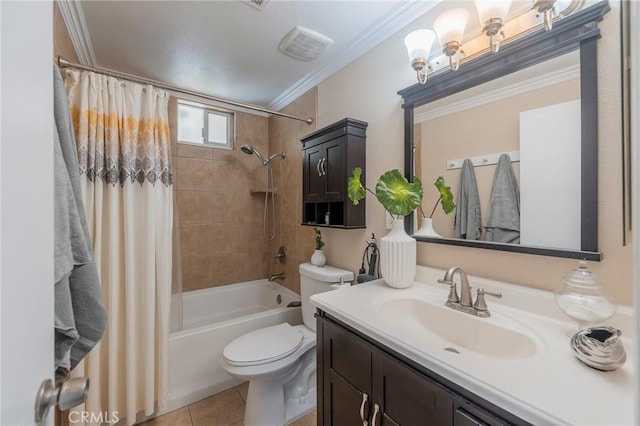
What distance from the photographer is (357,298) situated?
110cm

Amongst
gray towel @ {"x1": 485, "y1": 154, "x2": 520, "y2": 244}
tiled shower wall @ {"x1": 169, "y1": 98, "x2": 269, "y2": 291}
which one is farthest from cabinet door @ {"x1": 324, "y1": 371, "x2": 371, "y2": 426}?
tiled shower wall @ {"x1": 169, "y1": 98, "x2": 269, "y2": 291}

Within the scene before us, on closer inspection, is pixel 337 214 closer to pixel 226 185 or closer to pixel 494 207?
Result: pixel 494 207

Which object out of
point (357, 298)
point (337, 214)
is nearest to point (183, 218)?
point (337, 214)

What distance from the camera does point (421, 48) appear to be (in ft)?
3.97

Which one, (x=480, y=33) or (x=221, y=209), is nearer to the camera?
(x=480, y=33)

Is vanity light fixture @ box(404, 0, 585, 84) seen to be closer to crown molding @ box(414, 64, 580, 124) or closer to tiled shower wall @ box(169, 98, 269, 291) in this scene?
crown molding @ box(414, 64, 580, 124)

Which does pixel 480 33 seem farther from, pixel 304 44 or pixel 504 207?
pixel 304 44

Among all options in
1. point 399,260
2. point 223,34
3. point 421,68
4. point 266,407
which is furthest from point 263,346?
point 223,34

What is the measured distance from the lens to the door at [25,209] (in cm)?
34

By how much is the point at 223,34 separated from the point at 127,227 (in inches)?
50.0

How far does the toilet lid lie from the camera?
1382 mm

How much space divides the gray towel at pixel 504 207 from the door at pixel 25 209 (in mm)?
1314

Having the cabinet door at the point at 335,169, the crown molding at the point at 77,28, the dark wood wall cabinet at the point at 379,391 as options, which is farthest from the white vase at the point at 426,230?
the crown molding at the point at 77,28

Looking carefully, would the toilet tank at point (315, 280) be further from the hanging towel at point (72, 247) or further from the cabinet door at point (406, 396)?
the hanging towel at point (72, 247)
